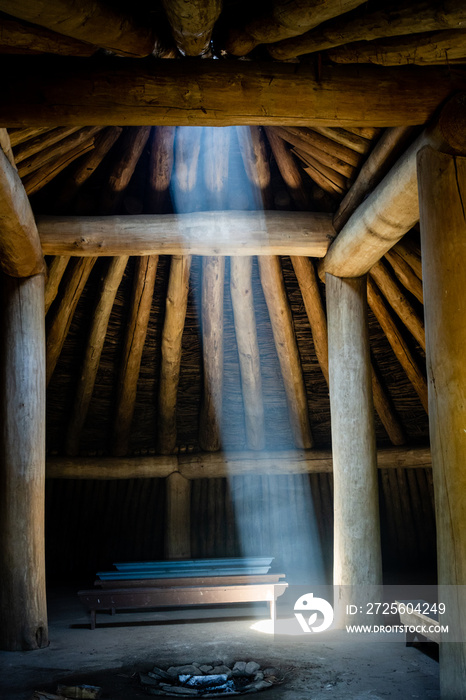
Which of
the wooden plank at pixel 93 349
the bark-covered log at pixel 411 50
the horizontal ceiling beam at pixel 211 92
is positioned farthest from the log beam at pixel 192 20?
the wooden plank at pixel 93 349

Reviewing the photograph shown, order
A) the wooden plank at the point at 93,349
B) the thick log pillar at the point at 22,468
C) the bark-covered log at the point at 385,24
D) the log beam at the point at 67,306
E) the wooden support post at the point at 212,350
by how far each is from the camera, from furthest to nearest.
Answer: the wooden support post at the point at 212,350 → the wooden plank at the point at 93,349 → the log beam at the point at 67,306 → the thick log pillar at the point at 22,468 → the bark-covered log at the point at 385,24

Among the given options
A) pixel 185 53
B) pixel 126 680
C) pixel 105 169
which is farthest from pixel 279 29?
pixel 126 680

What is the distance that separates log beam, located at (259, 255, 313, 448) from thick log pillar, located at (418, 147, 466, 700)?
298 cm

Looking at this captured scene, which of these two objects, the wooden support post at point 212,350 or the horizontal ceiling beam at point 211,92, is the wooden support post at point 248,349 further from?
the horizontal ceiling beam at point 211,92

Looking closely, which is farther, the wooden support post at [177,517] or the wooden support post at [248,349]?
the wooden support post at [177,517]

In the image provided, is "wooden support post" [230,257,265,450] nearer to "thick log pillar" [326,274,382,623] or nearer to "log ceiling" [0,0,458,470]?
"log ceiling" [0,0,458,470]

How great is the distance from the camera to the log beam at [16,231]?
426cm

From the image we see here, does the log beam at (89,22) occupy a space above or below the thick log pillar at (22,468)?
above

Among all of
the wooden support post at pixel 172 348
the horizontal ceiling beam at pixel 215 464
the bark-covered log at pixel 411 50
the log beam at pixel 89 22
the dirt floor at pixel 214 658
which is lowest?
the dirt floor at pixel 214 658

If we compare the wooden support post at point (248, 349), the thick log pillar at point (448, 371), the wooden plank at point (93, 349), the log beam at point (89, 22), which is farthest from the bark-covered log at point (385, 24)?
the wooden plank at point (93, 349)

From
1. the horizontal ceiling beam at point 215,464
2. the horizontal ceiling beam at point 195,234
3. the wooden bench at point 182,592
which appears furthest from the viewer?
the horizontal ceiling beam at point 215,464

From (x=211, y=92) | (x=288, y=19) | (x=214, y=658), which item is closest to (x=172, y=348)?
(x=214, y=658)

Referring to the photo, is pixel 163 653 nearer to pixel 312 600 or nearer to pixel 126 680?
pixel 126 680

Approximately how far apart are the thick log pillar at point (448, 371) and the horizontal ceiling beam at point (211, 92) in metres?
0.43
